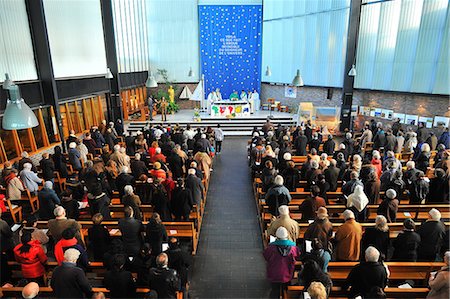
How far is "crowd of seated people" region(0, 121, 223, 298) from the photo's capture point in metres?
3.83

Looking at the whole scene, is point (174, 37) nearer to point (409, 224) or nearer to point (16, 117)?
point (16, 117)

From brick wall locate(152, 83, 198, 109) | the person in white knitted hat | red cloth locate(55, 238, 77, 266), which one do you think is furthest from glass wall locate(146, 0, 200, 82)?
red cloth locate(55, 238, 77, 266)

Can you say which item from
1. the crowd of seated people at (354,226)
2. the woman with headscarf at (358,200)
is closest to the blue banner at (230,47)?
the crowd of seated people at (354,226)

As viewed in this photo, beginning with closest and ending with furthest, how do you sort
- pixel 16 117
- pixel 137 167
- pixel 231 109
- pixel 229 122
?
pixel 16 117
pixel 137 167
pixel 229 122
pixel 231 109

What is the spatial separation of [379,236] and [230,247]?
2.89 m

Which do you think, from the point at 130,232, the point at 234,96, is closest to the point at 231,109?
the point at 234,96

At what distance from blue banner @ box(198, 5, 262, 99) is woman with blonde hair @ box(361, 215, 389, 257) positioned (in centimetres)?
1787

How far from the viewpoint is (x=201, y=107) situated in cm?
2081

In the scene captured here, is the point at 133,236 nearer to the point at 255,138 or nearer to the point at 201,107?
the point at 255,138

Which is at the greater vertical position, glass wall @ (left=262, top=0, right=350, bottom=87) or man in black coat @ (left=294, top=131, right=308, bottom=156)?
glass wall @ (left=262, top=0, right=350, bottom=87)

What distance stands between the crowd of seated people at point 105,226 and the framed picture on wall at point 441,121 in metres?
9.38

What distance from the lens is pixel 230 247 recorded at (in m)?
6.42

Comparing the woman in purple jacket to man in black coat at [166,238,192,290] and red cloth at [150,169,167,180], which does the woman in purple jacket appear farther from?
red cloth at [150,169,167,180]

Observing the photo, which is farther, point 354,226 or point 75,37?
point 75,37
